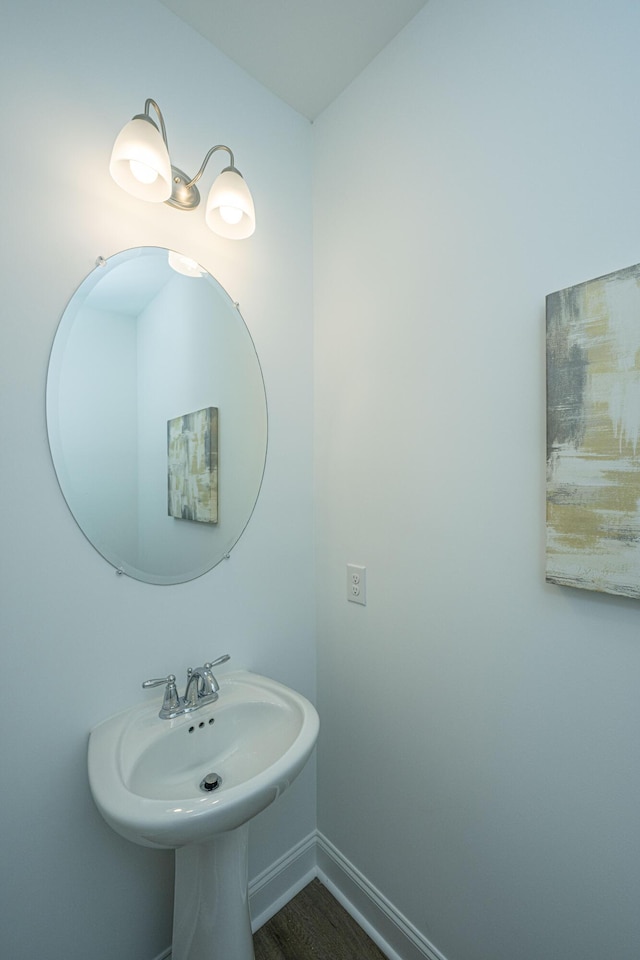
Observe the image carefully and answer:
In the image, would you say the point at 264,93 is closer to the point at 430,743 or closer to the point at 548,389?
the point at 548,389

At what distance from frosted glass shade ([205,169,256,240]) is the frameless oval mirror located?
14 centimetres

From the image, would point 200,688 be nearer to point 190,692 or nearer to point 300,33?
point 190,692

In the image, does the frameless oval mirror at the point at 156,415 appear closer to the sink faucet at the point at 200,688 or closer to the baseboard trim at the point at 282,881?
the sink faucet at the point at 200,688

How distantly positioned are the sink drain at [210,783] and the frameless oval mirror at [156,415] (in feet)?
1.68

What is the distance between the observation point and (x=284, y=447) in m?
1.47

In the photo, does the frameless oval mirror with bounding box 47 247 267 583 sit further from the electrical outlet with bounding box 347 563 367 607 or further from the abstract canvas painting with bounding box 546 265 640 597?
the abstract canvas painting with bounding box 546 265 640 597

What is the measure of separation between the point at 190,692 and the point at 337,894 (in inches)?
38.5

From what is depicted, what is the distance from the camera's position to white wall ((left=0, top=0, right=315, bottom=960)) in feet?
3.08

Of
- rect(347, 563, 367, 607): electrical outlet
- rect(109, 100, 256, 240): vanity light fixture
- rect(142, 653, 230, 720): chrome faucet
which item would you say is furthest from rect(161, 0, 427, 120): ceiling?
rect(142, 653, 230, 720): chrome faucet

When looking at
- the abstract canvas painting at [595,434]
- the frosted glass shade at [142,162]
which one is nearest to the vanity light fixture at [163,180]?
the frosted glass shade at [142,162]

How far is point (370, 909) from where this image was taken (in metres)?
1.32

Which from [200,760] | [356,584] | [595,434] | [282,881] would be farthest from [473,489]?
[282,881]

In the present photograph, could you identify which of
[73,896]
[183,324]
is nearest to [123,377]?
[183,324]

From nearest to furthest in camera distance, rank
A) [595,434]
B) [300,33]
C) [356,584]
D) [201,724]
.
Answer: [595,434], [201,724], [300,33], [356,584]
